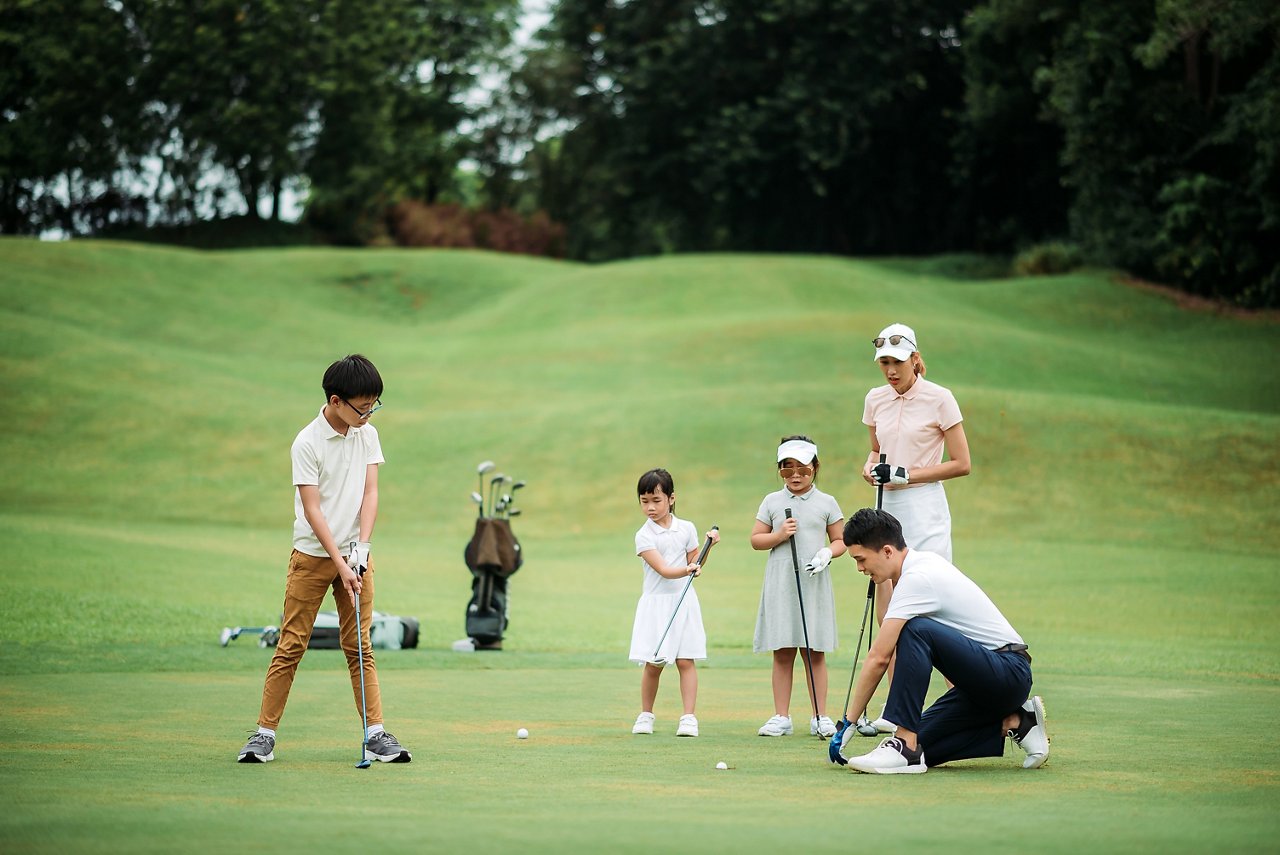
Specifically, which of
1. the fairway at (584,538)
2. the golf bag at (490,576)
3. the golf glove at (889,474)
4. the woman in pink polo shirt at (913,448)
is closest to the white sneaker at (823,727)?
the fairway at (584,538)

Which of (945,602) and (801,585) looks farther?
(801,585)

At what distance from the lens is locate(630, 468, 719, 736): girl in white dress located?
8523 mm

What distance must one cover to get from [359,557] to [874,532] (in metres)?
2.52

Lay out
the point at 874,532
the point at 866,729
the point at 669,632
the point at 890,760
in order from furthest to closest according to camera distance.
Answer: the point at 669,632 → the point at 866,729 → the point at 874,532 → the point at 890,760

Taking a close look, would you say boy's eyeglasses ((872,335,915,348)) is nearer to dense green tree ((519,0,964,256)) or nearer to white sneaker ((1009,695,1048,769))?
white sneaker ((1009,695,1048,769))

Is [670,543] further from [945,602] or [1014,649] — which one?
[1014,649]

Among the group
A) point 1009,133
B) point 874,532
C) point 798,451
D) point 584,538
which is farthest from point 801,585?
point 1009,133

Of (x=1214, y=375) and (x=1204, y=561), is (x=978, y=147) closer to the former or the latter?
(x=1214, y=375)

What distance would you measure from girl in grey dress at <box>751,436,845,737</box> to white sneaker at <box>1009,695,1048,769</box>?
1.59 m

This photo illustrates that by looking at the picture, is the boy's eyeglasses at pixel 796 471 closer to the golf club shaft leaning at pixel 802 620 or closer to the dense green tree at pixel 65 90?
the golf club shaft leaning at pixel 802 620

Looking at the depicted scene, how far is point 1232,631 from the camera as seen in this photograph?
50.9 ft

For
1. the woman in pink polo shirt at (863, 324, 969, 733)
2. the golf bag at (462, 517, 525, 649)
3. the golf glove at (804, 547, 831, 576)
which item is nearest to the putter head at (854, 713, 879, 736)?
the woman in pink polo shirt at (863, 324, 969, 733)

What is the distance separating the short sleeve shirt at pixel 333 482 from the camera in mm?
7184

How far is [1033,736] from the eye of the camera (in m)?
6.79
